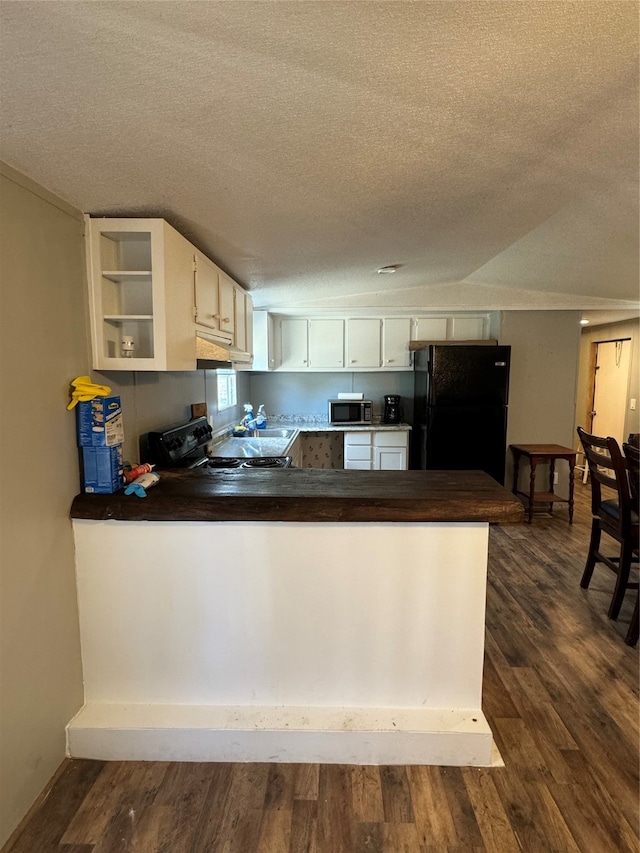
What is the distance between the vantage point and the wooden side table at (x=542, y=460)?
165 inches

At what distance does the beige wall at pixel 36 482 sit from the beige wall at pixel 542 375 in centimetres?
401

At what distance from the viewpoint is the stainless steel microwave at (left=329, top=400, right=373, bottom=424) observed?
464cm

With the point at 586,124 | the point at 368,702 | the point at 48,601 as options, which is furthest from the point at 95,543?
the point at 586,124

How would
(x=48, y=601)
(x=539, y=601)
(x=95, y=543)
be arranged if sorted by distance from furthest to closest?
(x=539, y=601) < (x=95, y=543) < (x=48, y=601)

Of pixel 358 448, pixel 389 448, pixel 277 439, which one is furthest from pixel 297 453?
pixel 389 448

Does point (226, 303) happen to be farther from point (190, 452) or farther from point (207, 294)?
point (190, 452)

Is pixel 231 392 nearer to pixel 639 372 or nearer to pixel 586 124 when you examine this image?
pixel 586 124

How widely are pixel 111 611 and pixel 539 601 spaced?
2.46m

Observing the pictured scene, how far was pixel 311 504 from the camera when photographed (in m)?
1.57

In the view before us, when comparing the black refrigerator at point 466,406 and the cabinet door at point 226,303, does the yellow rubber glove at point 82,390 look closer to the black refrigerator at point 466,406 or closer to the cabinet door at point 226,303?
the cabinet door at point 226,303

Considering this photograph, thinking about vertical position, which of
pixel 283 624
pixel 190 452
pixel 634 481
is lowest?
pixel 283 624

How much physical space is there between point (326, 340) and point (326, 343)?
31mm

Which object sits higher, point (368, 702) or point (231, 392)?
point (231, 392)

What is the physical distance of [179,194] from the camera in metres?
1.52
